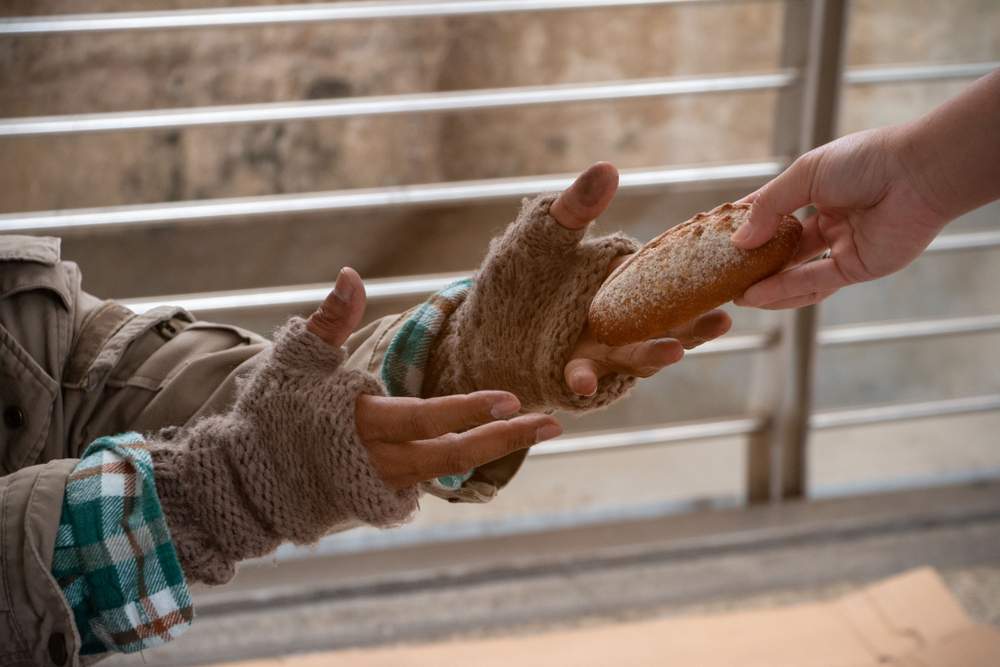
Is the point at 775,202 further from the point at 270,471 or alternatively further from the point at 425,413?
the point at 270,471

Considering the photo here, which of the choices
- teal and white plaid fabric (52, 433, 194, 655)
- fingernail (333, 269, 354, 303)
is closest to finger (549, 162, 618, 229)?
fingernail (333, 269, 354, 303)

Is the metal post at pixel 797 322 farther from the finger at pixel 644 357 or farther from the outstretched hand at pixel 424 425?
the outstretched hand at pixel 424 425

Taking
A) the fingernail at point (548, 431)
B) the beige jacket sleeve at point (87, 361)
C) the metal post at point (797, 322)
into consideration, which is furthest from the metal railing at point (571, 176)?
the fingernail at point (548, 431)

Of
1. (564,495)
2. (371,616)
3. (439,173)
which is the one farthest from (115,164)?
(564,495)

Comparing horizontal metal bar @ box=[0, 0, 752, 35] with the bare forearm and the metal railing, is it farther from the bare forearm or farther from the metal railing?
the bare forearm

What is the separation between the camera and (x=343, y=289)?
883mm

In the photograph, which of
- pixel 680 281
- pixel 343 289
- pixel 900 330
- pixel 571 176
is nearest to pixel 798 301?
pixel 680 281

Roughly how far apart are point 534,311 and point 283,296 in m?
1.29

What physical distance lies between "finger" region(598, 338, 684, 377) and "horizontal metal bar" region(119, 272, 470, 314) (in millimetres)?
1210

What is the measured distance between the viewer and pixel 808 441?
243cm

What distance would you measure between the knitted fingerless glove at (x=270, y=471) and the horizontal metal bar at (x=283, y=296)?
1287mm

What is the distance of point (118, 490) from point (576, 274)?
1.67 ft

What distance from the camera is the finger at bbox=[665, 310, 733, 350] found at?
103cm

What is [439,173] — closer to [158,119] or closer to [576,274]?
[158,119]
